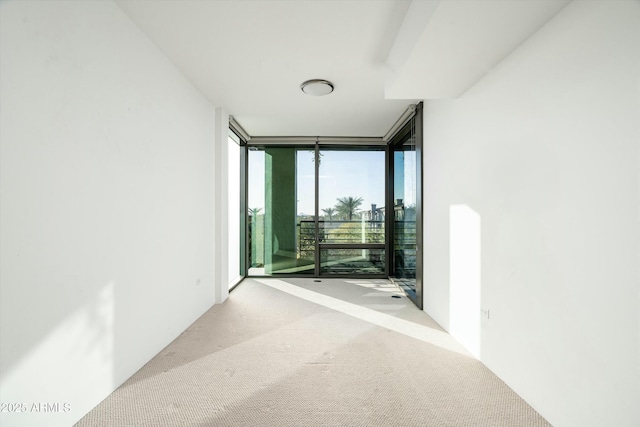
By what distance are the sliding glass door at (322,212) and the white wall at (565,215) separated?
310cm

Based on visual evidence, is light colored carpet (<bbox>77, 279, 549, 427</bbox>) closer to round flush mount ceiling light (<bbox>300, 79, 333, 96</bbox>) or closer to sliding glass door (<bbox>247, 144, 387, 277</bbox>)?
sliding glass door (<bbox>247, 144, 387, 277</bbox>)

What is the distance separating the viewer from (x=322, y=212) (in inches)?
221

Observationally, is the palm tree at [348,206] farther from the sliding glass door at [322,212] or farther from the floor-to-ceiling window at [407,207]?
the floor-to-ceiling window at [407,207]

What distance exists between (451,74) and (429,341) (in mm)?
2391

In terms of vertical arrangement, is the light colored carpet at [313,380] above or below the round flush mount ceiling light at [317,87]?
below

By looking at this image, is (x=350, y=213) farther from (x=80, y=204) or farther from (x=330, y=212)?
(x=80, y=204)

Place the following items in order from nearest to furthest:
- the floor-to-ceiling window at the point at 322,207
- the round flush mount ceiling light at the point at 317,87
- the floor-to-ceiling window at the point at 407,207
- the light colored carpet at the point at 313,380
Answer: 1. the light colored carpet at the point at 313,380
2. the round flush mount ceiling light at the point at 317,87
3. the floor-to-ceiling window at the point at 407,207
4. the floor-to-ceiling window at the point at 322,207

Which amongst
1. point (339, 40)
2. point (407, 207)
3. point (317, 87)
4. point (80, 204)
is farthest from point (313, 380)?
point (407, 207)

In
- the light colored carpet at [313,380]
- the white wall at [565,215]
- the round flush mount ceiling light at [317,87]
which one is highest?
the round flush mount ceiling light at [317,87]

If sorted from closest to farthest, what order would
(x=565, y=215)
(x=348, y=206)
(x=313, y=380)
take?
(x=565, y=215)
(x=313, y=380)
(x=348, y=206)

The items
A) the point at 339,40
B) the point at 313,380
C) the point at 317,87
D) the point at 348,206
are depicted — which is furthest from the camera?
the point at 348,206

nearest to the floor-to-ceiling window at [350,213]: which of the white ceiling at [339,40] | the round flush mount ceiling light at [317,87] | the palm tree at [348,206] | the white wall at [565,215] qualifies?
the palm tree at [348,206]

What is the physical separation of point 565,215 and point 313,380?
1917 mm

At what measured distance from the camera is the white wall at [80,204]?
1.33 meters
